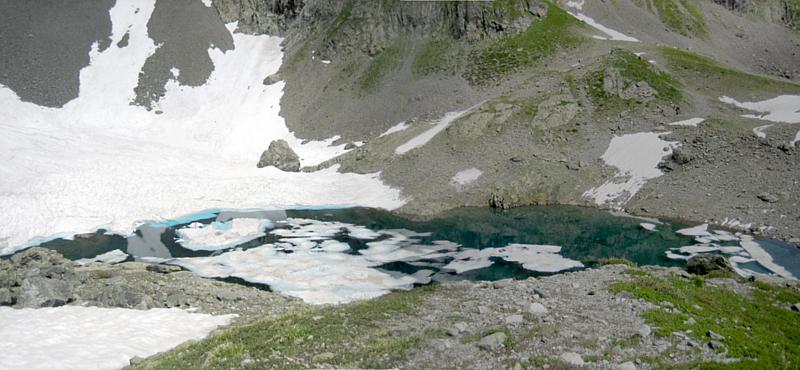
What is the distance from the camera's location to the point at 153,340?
2131 cm

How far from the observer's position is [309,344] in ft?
55.8

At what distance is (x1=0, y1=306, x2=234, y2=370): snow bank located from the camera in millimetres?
18953

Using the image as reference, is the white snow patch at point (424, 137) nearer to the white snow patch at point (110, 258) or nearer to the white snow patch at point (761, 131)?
the white snow patch at point (761, 131)

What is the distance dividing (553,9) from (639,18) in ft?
78.7

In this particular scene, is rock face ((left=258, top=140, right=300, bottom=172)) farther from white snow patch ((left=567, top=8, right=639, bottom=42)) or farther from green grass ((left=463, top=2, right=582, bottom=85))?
white snow patch ((left=567, top=8, right=639, bottom=42))

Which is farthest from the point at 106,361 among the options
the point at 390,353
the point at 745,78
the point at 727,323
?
the point at 745,78

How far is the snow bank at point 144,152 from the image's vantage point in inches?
2092

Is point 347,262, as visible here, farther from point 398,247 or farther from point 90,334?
point 90,334

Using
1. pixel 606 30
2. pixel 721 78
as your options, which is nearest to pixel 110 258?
pixel 721 78

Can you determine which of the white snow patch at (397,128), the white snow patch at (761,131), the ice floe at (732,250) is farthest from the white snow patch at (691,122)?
the white snow patch at (397,128)

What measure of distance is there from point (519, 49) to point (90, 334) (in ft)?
275

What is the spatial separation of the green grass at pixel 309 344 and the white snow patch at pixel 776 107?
2254 inches

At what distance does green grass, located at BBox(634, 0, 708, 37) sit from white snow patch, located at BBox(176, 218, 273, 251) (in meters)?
102

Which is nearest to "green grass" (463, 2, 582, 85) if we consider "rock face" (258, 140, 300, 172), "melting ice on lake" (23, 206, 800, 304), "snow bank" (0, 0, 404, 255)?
"snow bank" (0, 0, 404, 255)
